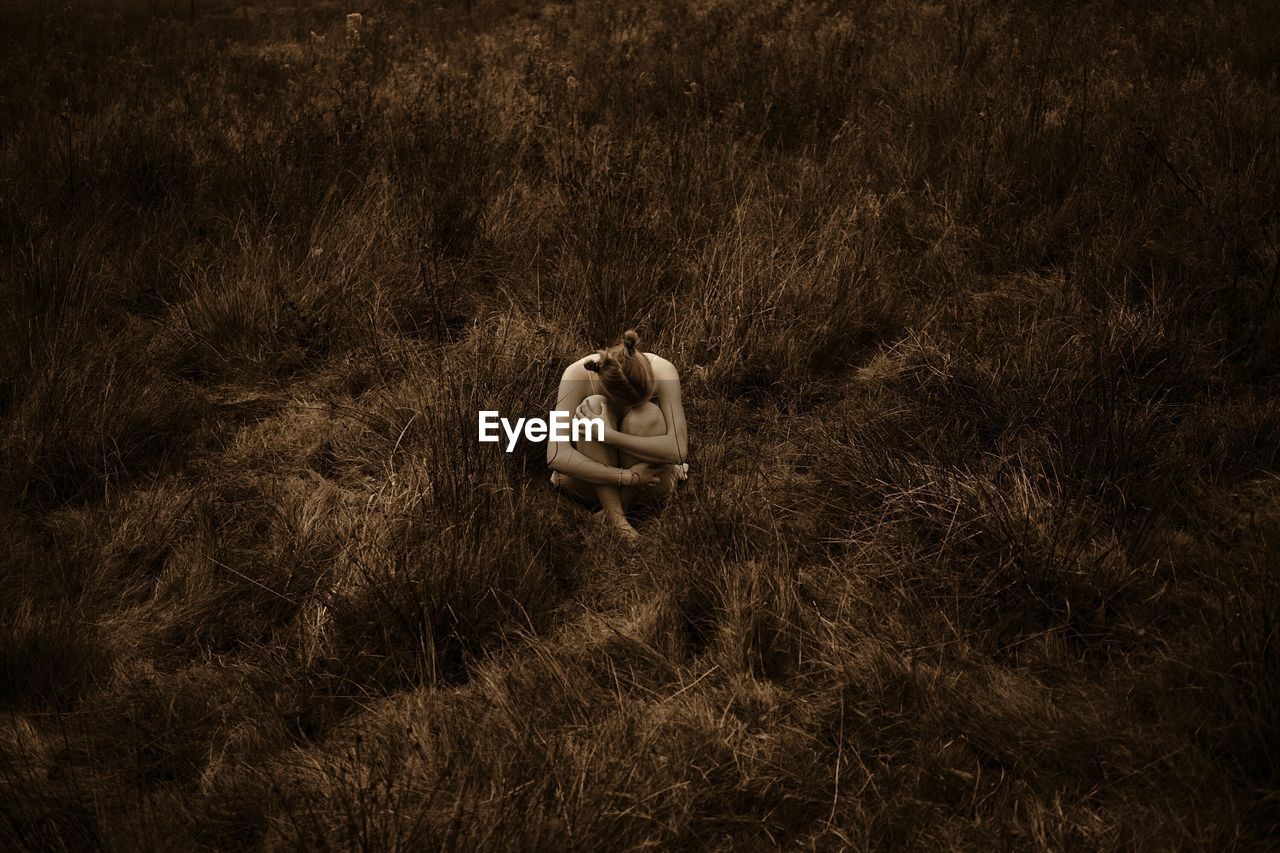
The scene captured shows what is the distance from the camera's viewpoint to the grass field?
220 cm

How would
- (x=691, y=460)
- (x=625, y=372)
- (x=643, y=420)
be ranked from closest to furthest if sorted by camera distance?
(x=625, y=372) < (x=643, y=420) < (x=691, y=460)

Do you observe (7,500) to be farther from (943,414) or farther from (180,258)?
(943,414)

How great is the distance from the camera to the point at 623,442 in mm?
3000

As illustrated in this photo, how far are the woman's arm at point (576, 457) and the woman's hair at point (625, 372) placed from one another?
15cm

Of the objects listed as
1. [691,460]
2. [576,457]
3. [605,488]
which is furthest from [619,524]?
[691,460]

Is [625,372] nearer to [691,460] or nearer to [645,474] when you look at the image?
[645,474]

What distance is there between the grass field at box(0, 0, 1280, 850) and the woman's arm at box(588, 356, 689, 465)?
20cm

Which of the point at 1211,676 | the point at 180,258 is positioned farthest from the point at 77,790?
the point at 180,258

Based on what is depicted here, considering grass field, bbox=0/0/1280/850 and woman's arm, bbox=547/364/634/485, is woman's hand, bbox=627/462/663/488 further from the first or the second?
grass field, bbox=0/0/1280/850

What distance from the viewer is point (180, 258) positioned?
464 centimetres

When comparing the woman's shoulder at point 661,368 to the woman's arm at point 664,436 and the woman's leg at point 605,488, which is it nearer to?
the woman's arm at point 664,436

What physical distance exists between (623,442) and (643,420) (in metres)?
0.10

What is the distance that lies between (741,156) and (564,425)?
8.46ft

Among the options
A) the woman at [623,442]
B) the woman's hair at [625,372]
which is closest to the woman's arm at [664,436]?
the woman at [623,442]
